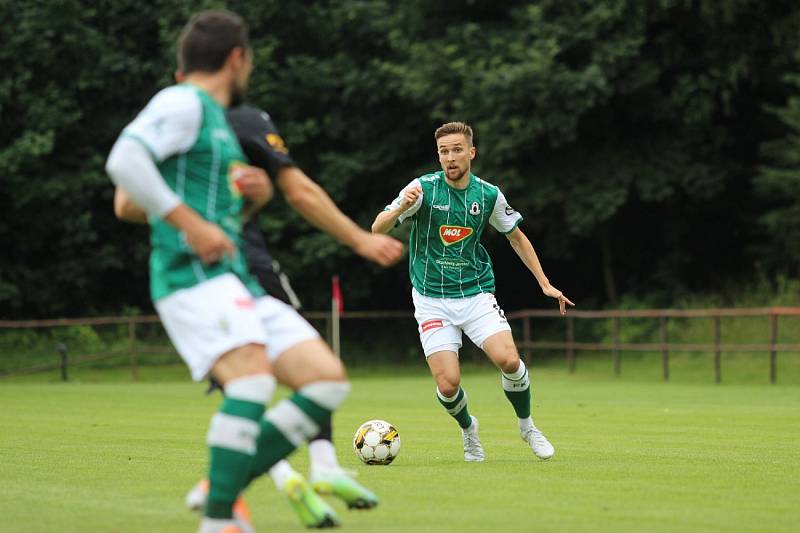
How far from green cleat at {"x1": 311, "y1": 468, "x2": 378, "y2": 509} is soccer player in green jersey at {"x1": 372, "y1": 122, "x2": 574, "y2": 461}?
3.68 meters

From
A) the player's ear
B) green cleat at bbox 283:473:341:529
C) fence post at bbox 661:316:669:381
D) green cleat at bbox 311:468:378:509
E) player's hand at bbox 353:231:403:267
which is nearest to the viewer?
the player's ear

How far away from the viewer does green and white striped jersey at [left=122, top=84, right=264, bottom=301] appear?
567 centimetres

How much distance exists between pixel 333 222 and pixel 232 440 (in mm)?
1103

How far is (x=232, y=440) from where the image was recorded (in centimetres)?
571

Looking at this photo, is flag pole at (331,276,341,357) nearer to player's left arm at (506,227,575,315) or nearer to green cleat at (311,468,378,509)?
player's left arm at (506,227,575,315)

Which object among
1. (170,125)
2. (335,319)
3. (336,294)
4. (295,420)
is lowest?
(335,319)

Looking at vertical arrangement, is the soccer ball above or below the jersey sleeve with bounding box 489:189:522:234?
below

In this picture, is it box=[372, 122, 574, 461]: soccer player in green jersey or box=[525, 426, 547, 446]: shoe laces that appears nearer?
box=[525, 426, 547, 446]: shoe laces

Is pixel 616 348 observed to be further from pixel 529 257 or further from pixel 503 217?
pixel 503 217

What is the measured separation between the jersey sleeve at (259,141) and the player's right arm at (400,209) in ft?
8.89

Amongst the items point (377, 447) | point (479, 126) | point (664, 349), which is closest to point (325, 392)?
point (377, 447)

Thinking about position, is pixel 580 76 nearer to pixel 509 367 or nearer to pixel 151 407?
pixel 151 407

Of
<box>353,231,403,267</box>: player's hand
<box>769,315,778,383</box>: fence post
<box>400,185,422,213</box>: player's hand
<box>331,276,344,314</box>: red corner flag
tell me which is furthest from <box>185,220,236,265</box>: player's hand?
<box>331,276,344,314</box>: red corner flag

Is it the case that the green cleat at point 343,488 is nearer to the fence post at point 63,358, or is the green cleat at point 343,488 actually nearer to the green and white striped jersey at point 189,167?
the green and white striped jersey at point 189,167
